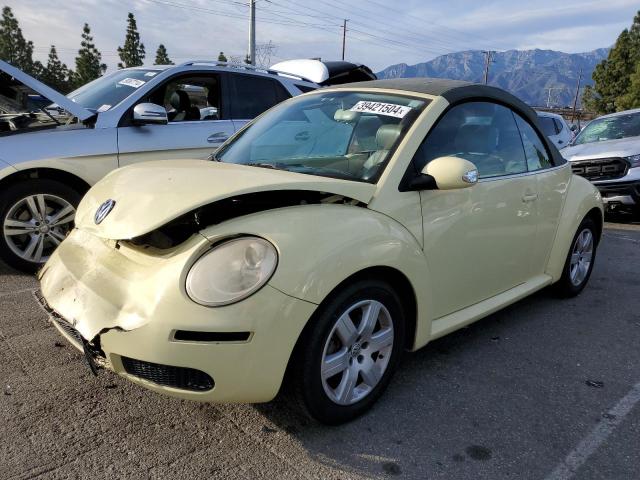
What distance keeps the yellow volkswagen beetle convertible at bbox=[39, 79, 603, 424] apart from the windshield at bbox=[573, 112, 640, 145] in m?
6.32

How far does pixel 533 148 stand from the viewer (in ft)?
12.1

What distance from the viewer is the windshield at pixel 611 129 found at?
870 centimetres

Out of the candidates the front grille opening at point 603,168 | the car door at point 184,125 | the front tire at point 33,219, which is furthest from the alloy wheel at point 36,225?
the front grille opening at point 603,168

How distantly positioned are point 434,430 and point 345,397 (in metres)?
0.45

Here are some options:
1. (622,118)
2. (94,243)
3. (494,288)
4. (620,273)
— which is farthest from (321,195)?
(622,118)

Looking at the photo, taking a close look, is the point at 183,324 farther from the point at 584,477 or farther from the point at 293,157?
the point at 584,477

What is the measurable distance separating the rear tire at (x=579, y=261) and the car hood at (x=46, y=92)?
4114 millimetres

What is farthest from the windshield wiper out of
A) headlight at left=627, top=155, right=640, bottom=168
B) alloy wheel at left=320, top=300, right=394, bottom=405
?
headlight at left=627, top=155, right=640, bottom=168

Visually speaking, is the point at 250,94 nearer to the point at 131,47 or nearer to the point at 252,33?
the point at 252,33

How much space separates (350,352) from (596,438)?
3.96 feet

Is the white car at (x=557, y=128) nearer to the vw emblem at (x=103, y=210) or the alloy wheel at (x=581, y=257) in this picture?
the alloy wheel at (x=581, y=257)

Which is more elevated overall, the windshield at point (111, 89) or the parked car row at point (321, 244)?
the windshield at point (111, 89)

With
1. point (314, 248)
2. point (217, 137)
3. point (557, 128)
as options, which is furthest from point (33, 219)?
point (557, 128)

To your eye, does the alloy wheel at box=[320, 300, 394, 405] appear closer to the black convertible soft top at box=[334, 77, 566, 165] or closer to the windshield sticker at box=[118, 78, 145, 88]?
the black convertible soft top at box=[334, 77, 566, 165]
